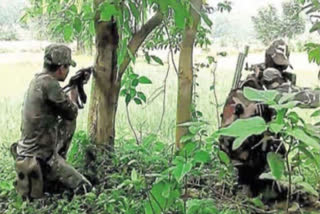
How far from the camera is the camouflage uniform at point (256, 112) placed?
5.16ft

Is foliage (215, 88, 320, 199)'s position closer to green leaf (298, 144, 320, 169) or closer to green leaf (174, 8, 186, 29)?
green leaf (298, 144, 320, 169)

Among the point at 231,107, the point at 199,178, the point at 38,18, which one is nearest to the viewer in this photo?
the point at 231,107

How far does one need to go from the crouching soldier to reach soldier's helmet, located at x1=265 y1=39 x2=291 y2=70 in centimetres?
67

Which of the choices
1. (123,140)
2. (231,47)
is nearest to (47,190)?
(123,140)

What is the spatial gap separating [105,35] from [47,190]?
63cm

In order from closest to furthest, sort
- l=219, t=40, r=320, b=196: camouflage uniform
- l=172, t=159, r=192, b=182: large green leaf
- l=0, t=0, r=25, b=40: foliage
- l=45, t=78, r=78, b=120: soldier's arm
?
l=172, t=159, r=192, b=182: large green leaf → l=219, t=40, r=320, b=196: camouflage uniform → l=45, t=78, r=78, b=120: soldier's arm → l=0, t=0, r=25, b=40: foliage

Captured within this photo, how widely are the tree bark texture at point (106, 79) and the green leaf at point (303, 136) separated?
133 centimetres

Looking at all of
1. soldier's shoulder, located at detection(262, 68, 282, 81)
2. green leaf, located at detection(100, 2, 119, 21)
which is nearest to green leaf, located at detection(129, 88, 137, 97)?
soldier's shoulder, located at detection(262, 68, 282, 81)

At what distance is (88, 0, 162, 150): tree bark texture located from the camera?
6.53 feet

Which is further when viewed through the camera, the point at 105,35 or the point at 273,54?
the point at 105,35

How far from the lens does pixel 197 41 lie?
232 cm

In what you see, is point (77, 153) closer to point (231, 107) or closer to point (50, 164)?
point (50, 164)

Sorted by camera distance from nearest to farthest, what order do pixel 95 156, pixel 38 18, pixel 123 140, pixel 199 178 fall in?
1. pixel 199 178
2. pixel 95 156
3. pixel 123 140
4. pixel 38 18

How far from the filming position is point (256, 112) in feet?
5.10
